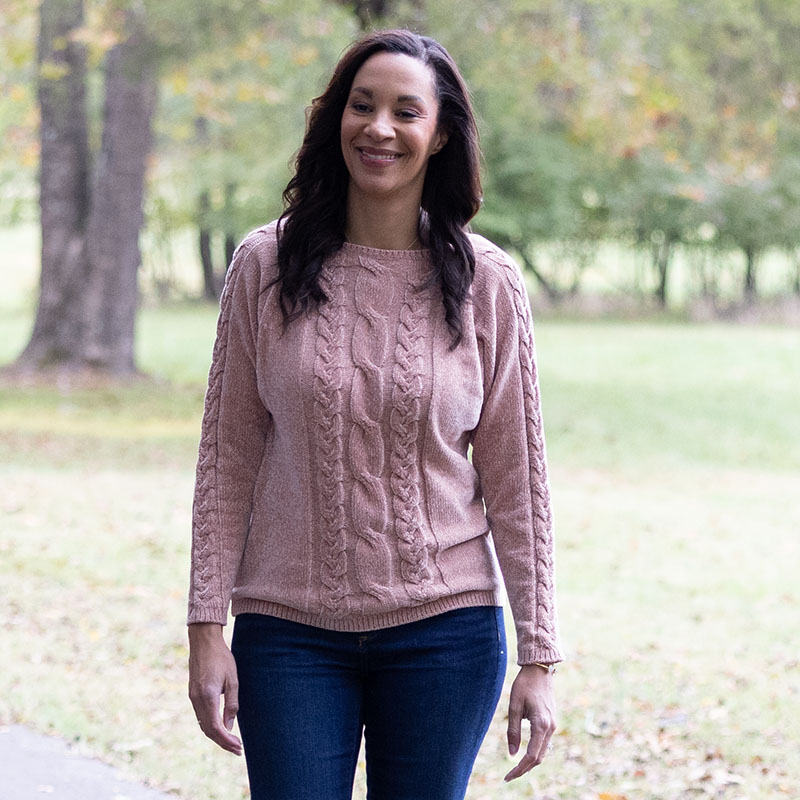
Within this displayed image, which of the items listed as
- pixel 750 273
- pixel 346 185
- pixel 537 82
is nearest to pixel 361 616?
pixel 346 185

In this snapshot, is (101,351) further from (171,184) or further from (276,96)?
(171,184)

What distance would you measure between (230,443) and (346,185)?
1.86ft

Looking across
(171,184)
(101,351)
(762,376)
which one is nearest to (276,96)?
(101,351)

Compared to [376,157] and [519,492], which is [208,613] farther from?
[376,157]

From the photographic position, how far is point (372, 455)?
2457mm

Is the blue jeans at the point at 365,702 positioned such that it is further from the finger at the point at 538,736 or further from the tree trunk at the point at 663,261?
the tree trunk at the point at 663,261

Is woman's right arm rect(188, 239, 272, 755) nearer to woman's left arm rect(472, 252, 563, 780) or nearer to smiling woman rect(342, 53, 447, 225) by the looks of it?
smiling woman rect(342, 53, 447, 225)

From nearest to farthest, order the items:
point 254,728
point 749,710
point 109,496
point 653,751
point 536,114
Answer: point 254,728
point 653,751
point 749,710
point 109,496
point 536,114

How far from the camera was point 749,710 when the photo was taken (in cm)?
568

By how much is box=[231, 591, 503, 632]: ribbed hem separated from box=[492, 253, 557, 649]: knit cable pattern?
6.1 inches

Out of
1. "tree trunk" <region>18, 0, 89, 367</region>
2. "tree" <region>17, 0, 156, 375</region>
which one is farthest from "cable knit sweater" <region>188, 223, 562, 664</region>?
"tree trunk" <region>18, 0, 89, 367</region>

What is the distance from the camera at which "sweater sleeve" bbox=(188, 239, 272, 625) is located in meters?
2.54

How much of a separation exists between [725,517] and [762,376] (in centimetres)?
1072

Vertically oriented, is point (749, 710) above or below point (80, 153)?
below
